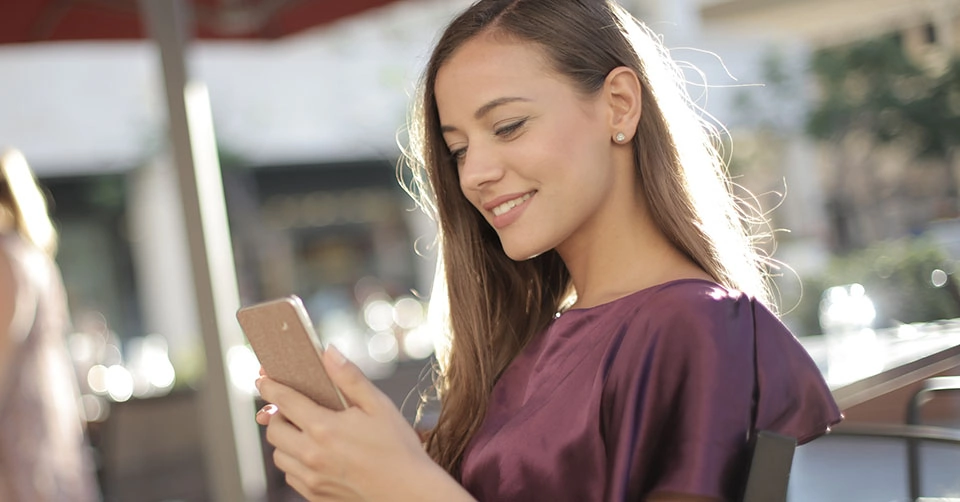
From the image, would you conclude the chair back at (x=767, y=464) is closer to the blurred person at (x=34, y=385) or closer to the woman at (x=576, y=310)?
the woman at (x=576, y=310)

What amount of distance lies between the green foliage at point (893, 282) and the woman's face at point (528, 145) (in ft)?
2.66

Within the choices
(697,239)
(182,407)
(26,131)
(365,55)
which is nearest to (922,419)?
(697,239)

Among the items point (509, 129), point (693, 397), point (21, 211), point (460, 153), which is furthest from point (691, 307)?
point (21, 211)

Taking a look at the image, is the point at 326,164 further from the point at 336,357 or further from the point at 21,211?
the point at 336,357

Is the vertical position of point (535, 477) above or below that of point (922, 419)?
above

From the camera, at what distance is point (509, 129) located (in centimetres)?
128

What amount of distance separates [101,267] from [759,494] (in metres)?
13.7

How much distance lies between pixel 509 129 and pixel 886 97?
→ 5.41ft

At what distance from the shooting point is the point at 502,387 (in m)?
1.43

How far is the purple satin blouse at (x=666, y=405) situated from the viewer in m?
1.11

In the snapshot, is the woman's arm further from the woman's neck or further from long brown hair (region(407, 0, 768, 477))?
the woman's neck

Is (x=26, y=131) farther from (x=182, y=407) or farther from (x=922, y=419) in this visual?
(x=922, y=419)

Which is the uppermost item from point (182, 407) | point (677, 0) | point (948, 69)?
point (677, 0)

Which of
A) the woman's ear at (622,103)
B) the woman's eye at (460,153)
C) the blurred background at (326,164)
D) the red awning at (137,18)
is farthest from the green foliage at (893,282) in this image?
the red awning at (137,18)
